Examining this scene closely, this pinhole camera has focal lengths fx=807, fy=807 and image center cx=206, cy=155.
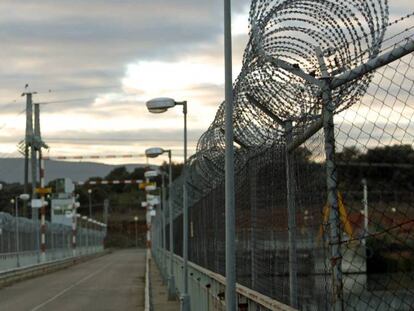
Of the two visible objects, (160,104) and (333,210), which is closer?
(333,210)

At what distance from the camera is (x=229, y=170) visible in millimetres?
8359

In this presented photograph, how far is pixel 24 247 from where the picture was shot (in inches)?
1900

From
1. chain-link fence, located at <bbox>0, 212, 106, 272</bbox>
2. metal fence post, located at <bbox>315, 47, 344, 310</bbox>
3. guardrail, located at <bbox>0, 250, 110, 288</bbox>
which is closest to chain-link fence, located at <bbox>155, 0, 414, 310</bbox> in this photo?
metal fence post, located at <bbox>315, 47, 344, 310</bbox>

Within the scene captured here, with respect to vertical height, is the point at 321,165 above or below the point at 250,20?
below

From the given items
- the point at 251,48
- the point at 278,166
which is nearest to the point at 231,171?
the point at 278,166

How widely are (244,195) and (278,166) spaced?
2.85 metres

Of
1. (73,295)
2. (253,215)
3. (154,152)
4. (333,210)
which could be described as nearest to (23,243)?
(73,295)

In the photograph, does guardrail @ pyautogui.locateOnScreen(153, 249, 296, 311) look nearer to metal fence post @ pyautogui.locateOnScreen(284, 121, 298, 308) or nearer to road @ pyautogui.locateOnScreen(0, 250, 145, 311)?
metal fence post @ pyautogui.locateOnScreen(284, 121, 298, 308)

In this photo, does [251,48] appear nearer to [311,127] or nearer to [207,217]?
[311,127]

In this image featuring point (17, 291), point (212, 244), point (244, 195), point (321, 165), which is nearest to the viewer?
point (321, 165)

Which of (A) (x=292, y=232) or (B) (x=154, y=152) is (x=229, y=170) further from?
(B) (x=154, y=152)

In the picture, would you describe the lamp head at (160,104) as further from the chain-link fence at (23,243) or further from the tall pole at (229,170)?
the chain-link fence at (23,243)

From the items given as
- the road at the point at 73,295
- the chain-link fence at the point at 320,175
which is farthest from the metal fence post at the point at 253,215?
the road at the point at 73,295

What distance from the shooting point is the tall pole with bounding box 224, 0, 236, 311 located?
8.23 metres
